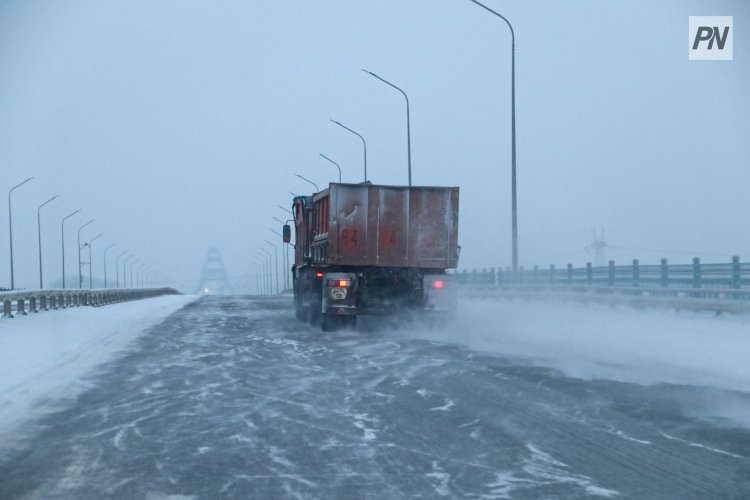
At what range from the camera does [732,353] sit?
16.8 m

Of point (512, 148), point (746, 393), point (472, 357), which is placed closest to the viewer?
point (746, 393)

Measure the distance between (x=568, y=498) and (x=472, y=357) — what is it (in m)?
10.2

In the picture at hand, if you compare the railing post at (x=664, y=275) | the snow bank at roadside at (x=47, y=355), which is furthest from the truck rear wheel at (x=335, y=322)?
the railing post at (x=664, y=275)

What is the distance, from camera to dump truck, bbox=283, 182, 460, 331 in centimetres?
2223

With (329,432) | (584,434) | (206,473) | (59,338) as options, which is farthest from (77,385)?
(59,338)

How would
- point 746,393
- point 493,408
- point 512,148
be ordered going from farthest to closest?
point 512,148 → point 746,393 → point 493,408

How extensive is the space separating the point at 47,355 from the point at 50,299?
721 inches

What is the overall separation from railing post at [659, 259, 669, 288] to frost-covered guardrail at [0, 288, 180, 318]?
19.5m

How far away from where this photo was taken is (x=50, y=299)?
3516 cm

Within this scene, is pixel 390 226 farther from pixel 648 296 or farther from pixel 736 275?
pixel 736 275

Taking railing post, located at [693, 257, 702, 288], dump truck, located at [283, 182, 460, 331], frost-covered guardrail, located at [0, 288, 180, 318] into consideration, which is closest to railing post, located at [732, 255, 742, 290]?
railing post, located at [693, 257, 702, 288]

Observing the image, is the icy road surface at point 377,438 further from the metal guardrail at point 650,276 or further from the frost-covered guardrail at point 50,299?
the frost-covered guardrail at point 50,299

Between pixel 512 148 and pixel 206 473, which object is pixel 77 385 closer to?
pixel 206 473

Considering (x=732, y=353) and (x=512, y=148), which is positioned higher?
(x=512, y=148)
